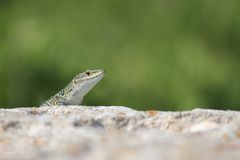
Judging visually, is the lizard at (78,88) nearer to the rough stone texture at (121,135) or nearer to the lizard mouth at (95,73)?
the lizard mouth at (95,73)

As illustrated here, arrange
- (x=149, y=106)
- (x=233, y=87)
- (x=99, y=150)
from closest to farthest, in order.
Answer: (x=99, y=150) < (x=149, y=106) < (x=233, y=87)

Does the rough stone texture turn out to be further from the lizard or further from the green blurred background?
the green blurred background

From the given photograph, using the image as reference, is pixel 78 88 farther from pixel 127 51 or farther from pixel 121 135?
pixel 127 51

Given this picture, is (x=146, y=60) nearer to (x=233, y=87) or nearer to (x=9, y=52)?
(x=233, y=87)

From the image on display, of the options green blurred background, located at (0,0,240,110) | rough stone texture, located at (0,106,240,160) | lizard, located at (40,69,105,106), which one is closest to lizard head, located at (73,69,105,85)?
lizard, located at (40,69,105,106)

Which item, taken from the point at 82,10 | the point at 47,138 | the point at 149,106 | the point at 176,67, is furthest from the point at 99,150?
the point at 82,10

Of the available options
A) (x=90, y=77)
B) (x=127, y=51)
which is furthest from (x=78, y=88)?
(x=127, y=51)
